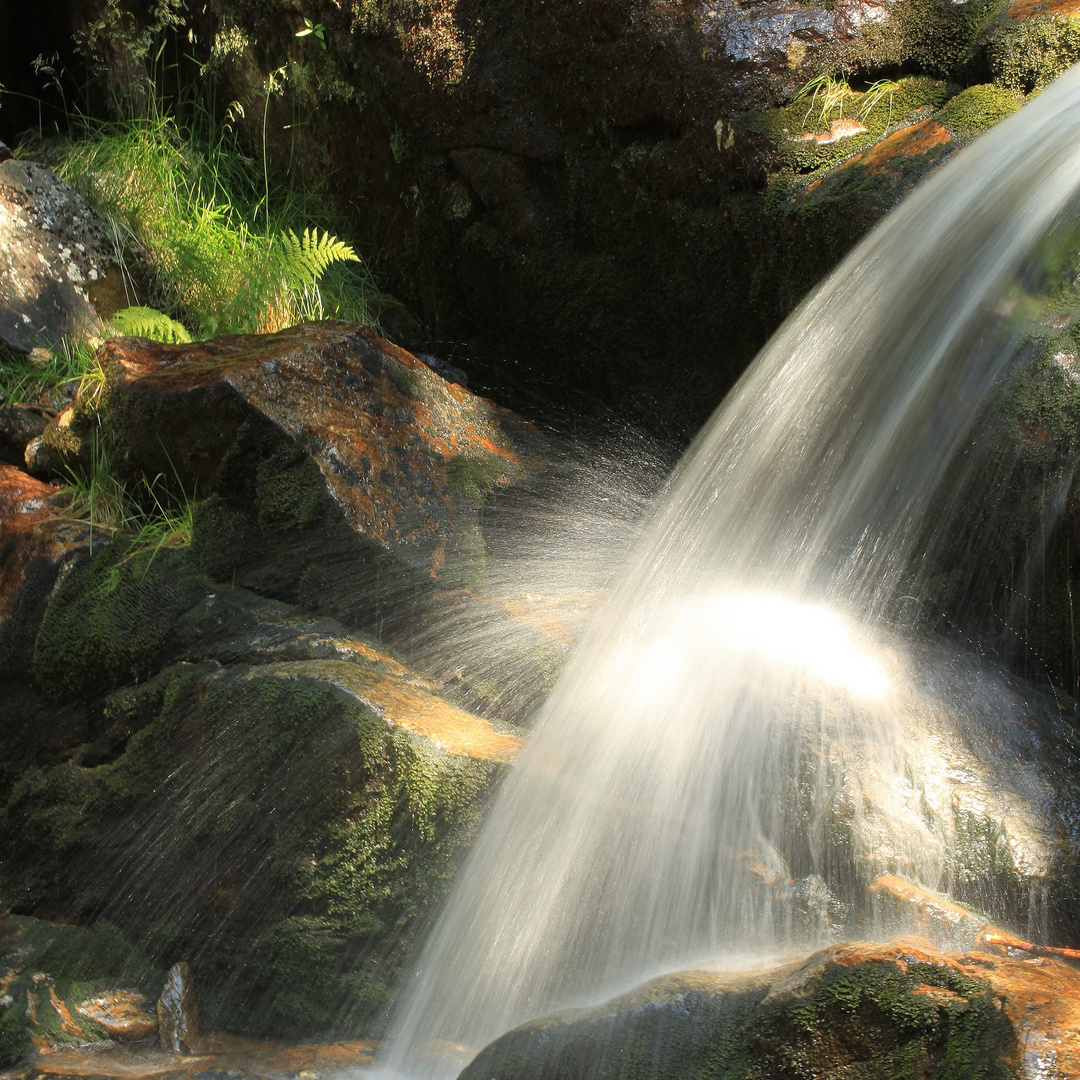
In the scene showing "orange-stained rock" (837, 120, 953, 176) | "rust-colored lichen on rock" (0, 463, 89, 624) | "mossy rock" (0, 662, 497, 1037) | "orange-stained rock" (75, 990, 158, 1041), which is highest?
"orange-stained rock" (837, 120, 953, 176)

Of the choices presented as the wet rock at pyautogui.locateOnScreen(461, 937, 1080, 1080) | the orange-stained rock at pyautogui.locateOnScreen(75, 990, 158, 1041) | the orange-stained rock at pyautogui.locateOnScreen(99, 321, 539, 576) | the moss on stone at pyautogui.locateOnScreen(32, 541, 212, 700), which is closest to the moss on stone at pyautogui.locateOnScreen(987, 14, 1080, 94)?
the orange-stained rock at pyautogui.locateOnScreen(99, 321, 539, 576)

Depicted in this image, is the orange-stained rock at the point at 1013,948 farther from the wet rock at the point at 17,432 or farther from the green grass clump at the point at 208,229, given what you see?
the green grass clump at the point at 208,229

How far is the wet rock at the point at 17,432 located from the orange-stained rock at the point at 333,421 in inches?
22.3

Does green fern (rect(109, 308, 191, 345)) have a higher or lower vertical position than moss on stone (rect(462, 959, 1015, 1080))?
higher

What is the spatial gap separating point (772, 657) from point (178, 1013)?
1.69 m

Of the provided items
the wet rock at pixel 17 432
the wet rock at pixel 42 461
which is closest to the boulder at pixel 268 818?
the wet rock at pixel 42 461

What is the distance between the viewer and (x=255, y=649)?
9.00 ft

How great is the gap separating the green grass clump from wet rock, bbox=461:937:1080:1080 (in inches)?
144

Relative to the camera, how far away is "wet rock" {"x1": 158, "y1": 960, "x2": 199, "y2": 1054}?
218cm

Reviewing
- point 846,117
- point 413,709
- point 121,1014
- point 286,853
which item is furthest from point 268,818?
point 846,117

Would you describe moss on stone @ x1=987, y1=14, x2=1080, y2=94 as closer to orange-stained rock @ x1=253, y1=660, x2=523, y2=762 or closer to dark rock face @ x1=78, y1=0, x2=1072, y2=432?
dark rock face @ x1=78, y1=0, x2=1072, y2=432

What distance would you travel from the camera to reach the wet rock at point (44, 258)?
4480mm

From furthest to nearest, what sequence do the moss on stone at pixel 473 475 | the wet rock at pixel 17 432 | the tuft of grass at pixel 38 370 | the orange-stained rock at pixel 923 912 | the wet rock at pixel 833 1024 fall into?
the tuft of grass at pixel 38 370 → the wet rock at pixel 17 432 → the moss on stone at pixel 473 475 → the orange-stained rock at pixel 923 912 → the wet rock at pixel 833 1024

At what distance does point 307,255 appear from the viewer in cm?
451
